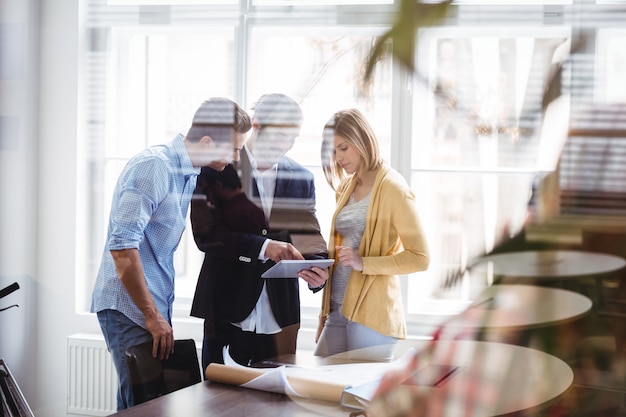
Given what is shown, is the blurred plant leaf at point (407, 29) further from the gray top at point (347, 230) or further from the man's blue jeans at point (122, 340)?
the man's blue jeans at point (122, 340)

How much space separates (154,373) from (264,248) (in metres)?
0.21

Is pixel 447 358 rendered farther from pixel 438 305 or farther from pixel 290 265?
pixel 290 265

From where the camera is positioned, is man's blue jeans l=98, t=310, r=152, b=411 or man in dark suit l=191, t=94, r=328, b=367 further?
man's blue jeans l=98, t=310, r=152, b=411

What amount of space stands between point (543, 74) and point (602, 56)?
20 mm

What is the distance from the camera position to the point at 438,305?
162 mm

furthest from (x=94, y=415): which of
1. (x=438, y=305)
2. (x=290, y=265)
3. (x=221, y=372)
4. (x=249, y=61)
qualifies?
(x=438, y=305)

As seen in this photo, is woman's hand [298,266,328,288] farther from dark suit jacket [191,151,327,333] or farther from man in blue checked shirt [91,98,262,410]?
man in blue checked shirt [91,98,262,410]

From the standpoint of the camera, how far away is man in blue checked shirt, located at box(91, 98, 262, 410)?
53 cm

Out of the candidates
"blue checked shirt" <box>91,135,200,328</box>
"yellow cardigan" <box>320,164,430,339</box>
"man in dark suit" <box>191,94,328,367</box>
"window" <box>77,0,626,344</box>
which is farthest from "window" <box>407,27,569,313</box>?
"blue checked shirt" <box>91,135,200,328</box>

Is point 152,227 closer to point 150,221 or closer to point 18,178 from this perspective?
point 150,221

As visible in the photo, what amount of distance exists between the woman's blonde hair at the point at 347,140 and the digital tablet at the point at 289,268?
0.08 meters

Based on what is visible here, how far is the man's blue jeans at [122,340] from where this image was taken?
1.98 feet

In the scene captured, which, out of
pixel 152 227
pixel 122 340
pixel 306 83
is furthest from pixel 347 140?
pixel 122 340

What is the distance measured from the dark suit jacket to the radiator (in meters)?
0.10
